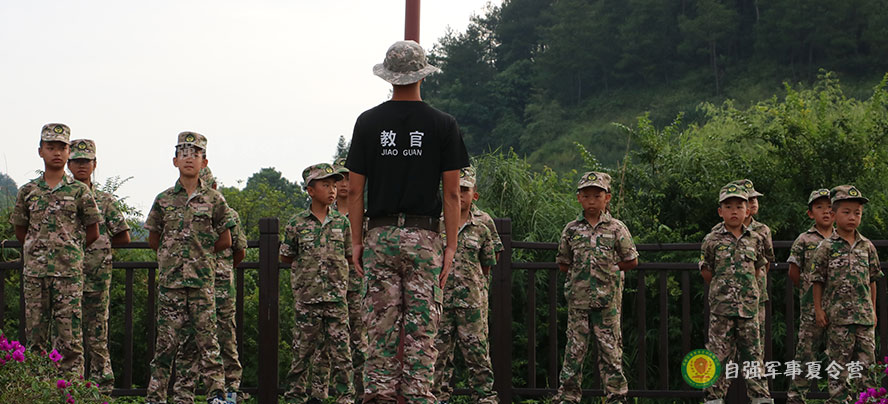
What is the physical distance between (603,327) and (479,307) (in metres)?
1.00

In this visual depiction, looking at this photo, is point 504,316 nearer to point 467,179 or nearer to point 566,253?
point 566,253

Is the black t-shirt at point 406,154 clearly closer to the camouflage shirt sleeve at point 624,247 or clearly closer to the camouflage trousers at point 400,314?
the camouflage trousers at point 400,314

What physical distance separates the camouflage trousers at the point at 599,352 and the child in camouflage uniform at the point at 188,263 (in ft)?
8.80

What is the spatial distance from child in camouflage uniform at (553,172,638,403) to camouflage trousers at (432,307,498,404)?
0.63 metres

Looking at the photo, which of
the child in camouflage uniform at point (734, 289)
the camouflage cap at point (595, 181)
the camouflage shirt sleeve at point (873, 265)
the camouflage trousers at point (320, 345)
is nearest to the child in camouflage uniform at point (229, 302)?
the camouflage trousers at point (320, 345)

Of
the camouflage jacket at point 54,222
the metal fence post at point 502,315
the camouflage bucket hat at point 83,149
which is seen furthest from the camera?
the metal fence post at point 502,315

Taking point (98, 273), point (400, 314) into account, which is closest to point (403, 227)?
point (400, 314)

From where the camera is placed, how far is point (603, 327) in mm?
6918

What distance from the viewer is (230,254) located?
7348mm

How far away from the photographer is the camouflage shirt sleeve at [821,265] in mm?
7387

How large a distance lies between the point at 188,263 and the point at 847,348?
211 inches

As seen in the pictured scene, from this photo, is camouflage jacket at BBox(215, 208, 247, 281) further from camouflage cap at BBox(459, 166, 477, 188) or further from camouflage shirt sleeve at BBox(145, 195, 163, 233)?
camouflage cap at BBox(459, 166, 477, 188)

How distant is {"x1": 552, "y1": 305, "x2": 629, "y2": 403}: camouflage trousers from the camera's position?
679 centimetres

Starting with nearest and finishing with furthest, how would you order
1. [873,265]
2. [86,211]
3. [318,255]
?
[86,211]
[318,255]
[873,265]
